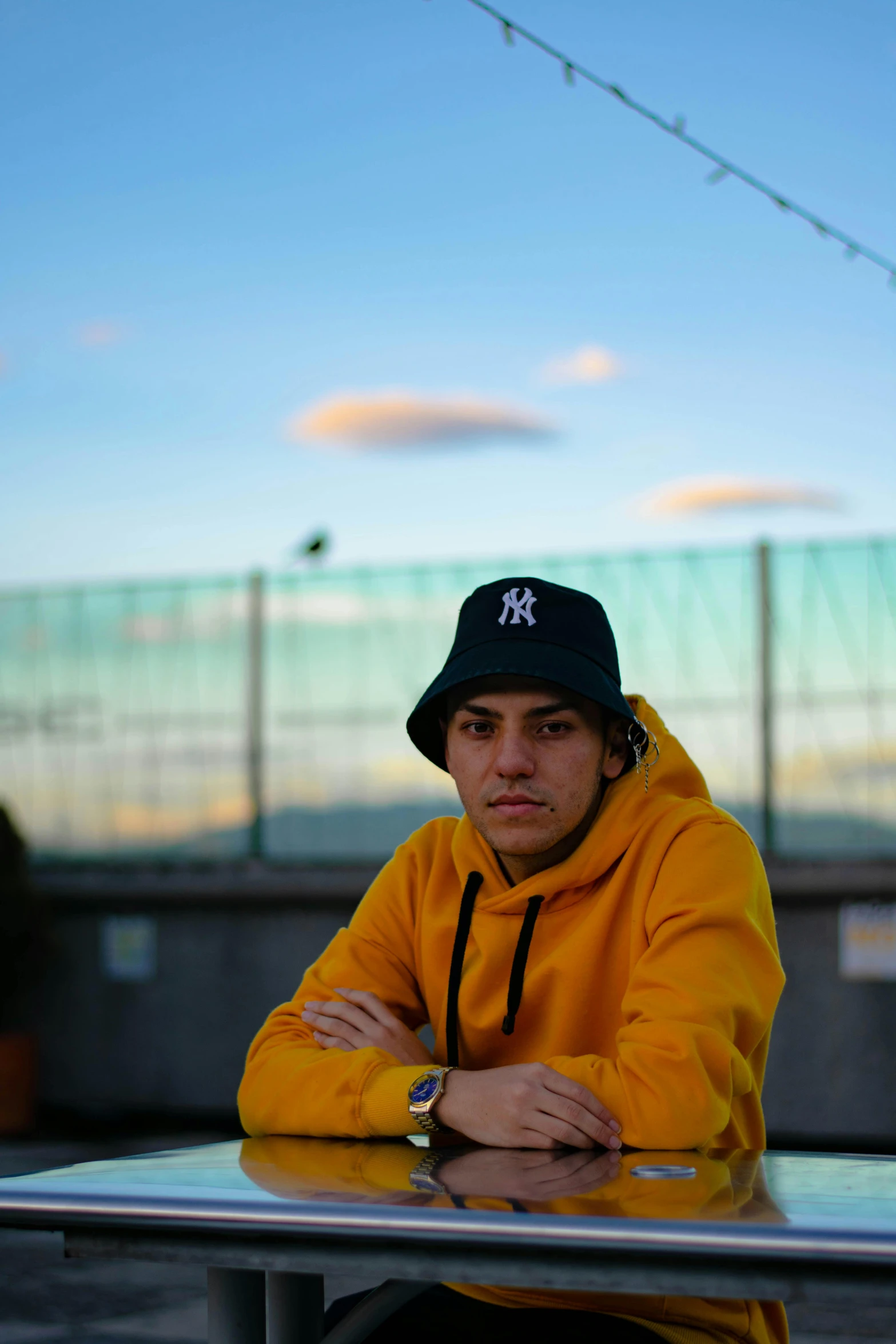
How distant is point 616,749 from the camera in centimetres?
203

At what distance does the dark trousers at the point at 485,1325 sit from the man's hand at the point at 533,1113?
189mm

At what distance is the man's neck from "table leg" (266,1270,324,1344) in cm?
65

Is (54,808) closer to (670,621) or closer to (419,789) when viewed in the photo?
(419,789)

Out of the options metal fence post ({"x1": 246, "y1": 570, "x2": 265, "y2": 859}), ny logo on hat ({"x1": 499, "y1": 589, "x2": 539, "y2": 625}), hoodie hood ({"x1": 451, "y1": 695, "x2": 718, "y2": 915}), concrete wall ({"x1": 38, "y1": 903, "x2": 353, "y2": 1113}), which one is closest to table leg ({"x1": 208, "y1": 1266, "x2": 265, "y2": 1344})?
hoodie hood ({"x1": 451, "y1": 695, "x2": 718, "y2": 915})

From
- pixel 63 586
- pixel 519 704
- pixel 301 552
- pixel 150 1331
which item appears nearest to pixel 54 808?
pixel 63 586

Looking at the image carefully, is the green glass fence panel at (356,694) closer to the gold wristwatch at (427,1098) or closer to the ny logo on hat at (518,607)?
the ny logo on hat at (518,607)

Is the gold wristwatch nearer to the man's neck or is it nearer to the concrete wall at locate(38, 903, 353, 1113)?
the man's neck

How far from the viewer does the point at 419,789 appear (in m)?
7.18

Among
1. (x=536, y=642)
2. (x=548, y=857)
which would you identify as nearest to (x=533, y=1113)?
(x=548, y=857)

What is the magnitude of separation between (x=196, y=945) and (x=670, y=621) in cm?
298

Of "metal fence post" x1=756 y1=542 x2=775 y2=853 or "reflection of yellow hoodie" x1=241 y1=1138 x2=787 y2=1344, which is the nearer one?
"reflection of yellow hoodie" x1=241 y1=1138 x2=787 y2=1344

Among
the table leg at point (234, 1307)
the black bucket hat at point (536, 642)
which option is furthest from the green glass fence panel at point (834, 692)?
the table leg at point (234, 1307)

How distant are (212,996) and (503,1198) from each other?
20.1ft

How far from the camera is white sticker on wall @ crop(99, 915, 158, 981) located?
7.21m
